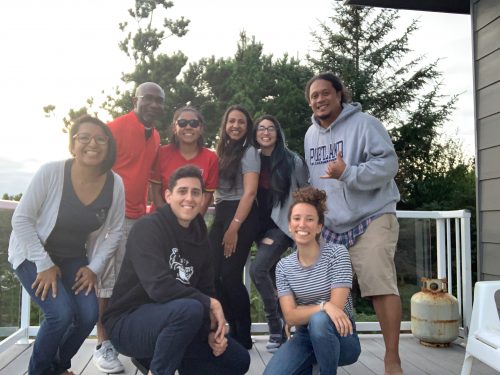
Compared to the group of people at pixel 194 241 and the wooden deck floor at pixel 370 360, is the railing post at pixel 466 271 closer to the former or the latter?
the wooden deck floor at pixel 370 360

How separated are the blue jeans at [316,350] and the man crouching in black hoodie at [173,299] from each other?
21 cm

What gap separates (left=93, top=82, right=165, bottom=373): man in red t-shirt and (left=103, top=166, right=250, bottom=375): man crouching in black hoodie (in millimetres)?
645

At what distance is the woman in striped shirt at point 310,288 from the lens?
2127 millimetres

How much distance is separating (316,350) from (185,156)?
4.71ft

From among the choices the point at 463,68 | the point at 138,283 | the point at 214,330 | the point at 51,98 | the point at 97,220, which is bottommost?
the point at 214,330

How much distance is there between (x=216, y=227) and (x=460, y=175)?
1214 cm

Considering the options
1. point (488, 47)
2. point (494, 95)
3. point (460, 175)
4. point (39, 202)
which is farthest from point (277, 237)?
Answer: point (460, 175)

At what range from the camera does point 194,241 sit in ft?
7.56

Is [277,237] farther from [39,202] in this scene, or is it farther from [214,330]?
[39,202]

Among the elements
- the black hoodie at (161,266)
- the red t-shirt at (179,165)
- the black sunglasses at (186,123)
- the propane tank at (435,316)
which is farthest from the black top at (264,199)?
the propane tank at (435,316)

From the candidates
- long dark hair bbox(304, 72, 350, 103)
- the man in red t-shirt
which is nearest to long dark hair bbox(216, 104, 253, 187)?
the man in red t-shirt

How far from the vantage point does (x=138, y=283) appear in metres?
2.19

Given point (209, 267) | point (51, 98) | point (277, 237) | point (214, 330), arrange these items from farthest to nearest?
1. point (51, 98)
2. point (277, 237)
3. point (209, 267)
4. point (214, 330)

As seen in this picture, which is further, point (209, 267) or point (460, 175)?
point (460, 175)
